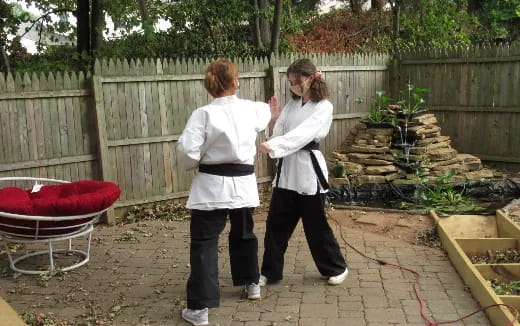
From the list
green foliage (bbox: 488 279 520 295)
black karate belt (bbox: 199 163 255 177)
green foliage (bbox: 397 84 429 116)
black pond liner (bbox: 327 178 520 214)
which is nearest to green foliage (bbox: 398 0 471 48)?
green foliage (bbox: 397 84 429 116)

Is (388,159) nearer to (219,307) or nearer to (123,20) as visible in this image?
(219,307)

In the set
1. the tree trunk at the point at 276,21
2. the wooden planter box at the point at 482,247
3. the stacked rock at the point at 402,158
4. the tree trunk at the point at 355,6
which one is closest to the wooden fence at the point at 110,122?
the stacked rock at the point at 402,158

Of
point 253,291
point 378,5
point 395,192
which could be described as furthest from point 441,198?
point 378,5

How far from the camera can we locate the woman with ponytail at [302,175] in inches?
171

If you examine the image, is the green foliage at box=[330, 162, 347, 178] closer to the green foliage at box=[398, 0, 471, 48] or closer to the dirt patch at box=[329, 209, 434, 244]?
the dirt patch at box=[329, 209, 434, 244]

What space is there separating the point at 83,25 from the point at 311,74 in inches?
336

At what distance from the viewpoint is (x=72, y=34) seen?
1284cm

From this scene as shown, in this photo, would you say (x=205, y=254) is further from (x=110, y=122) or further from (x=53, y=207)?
(x=110, y=122)

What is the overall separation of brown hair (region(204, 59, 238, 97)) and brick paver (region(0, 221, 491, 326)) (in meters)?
1.67

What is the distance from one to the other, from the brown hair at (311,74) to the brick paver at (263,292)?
1.60 meters

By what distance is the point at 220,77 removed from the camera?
12.8 ft

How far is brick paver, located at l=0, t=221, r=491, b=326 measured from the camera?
161 inches

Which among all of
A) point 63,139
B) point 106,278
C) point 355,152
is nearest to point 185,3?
point 355,152

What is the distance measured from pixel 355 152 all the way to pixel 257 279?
484 cm
